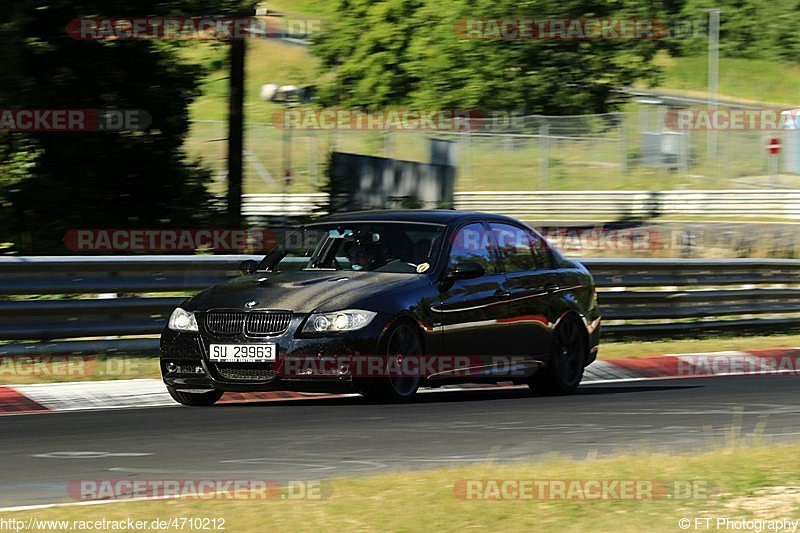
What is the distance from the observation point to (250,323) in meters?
10.1

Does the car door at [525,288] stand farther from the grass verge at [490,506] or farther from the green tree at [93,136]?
the green tree at [93,136]

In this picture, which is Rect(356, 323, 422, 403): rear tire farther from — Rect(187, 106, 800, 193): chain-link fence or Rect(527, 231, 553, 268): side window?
Rect(187, 106, 800, 193): chain-link fence

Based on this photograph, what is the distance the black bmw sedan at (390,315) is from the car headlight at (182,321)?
12mm

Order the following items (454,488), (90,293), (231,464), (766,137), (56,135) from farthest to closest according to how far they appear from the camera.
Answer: (766,137), (56,135), (90,293), (231,464), (454,488)

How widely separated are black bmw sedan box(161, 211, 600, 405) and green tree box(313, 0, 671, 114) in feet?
106

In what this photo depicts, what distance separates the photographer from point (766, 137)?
140ft

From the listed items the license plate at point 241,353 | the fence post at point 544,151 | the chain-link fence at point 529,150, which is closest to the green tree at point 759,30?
the chain-link fence at point 529,150

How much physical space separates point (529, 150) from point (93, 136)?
56.9ft

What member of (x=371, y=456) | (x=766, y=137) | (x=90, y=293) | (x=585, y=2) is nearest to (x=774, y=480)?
(x=371, y=456)

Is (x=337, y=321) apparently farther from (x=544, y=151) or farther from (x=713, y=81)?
(x=713, y=81)

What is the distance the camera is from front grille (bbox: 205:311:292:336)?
1006 cm

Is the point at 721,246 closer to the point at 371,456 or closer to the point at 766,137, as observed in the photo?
the point at 766,137

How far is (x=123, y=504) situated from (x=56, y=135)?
16073mm

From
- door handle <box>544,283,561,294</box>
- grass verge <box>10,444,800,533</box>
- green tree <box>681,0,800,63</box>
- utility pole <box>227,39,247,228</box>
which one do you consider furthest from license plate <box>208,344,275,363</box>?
green tree <box>681,0,800,63</box>
